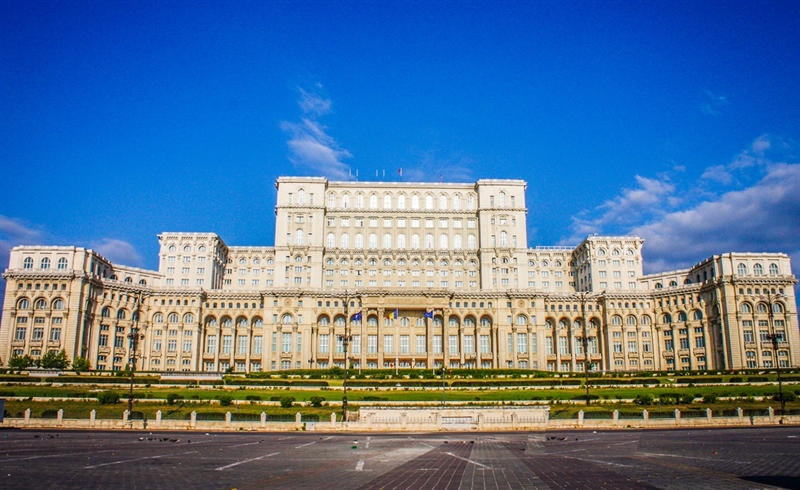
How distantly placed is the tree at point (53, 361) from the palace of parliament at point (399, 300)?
278 inches

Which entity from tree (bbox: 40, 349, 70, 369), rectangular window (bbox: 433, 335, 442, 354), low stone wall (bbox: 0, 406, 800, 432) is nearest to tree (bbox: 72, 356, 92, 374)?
tree (bbox: 40, 349, 70, 369)

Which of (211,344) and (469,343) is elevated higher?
(469,343)

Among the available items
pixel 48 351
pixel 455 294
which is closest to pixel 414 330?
pixel 455 294

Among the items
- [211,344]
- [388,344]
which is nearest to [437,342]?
[388,344]

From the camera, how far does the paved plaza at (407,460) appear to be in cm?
2208

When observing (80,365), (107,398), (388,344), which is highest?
(388,344)

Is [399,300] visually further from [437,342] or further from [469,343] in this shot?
[469,343]

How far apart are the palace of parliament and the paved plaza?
6896cm

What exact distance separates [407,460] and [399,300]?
90113mm

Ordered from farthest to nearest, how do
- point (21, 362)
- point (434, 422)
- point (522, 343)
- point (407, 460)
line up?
point (522, 343)
point (21, 362)
point (434, 422)
point (407, 460)

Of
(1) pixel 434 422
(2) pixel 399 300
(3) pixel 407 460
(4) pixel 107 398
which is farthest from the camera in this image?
(2) pixel 399 300

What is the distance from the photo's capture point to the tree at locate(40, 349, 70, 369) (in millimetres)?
95875

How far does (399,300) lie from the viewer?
119 meters

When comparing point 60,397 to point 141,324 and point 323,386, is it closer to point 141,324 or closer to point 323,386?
point 323,386
